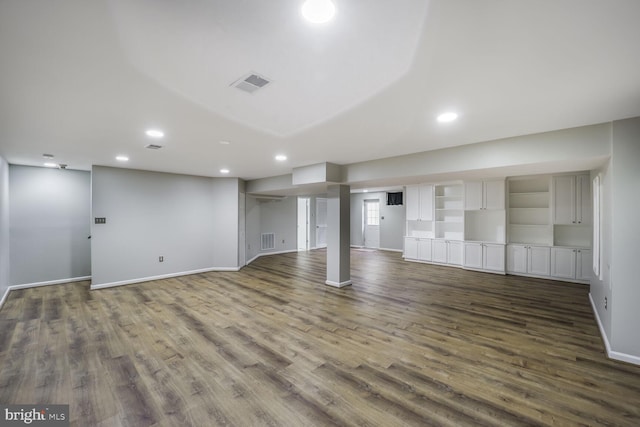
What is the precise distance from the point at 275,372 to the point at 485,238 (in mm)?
6368

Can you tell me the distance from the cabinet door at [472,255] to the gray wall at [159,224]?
18.9ft

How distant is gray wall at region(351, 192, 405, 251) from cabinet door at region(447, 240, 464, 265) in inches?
107

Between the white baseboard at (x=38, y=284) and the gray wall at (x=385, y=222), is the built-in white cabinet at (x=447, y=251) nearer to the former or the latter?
the gray wall at (x=385, y=222)

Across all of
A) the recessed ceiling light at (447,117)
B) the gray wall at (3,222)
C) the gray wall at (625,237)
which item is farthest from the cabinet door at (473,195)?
the gray wall at (3,222)

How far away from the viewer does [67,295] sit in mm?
4863

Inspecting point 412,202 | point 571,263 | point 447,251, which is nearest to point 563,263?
point 571,263

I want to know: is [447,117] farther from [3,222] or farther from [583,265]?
[3,222]

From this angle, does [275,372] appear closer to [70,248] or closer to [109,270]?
[109,270]

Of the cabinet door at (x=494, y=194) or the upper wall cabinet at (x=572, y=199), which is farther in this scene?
the cabinet door at (x=494, y=194)

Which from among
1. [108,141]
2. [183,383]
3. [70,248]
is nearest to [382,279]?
[183,383]

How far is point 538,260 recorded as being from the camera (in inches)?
230

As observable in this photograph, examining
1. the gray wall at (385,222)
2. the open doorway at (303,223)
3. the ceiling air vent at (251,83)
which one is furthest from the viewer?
the open doorway at (303,223)

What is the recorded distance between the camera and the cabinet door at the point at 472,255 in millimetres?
6555

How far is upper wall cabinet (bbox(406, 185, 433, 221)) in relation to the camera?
7649 mm
